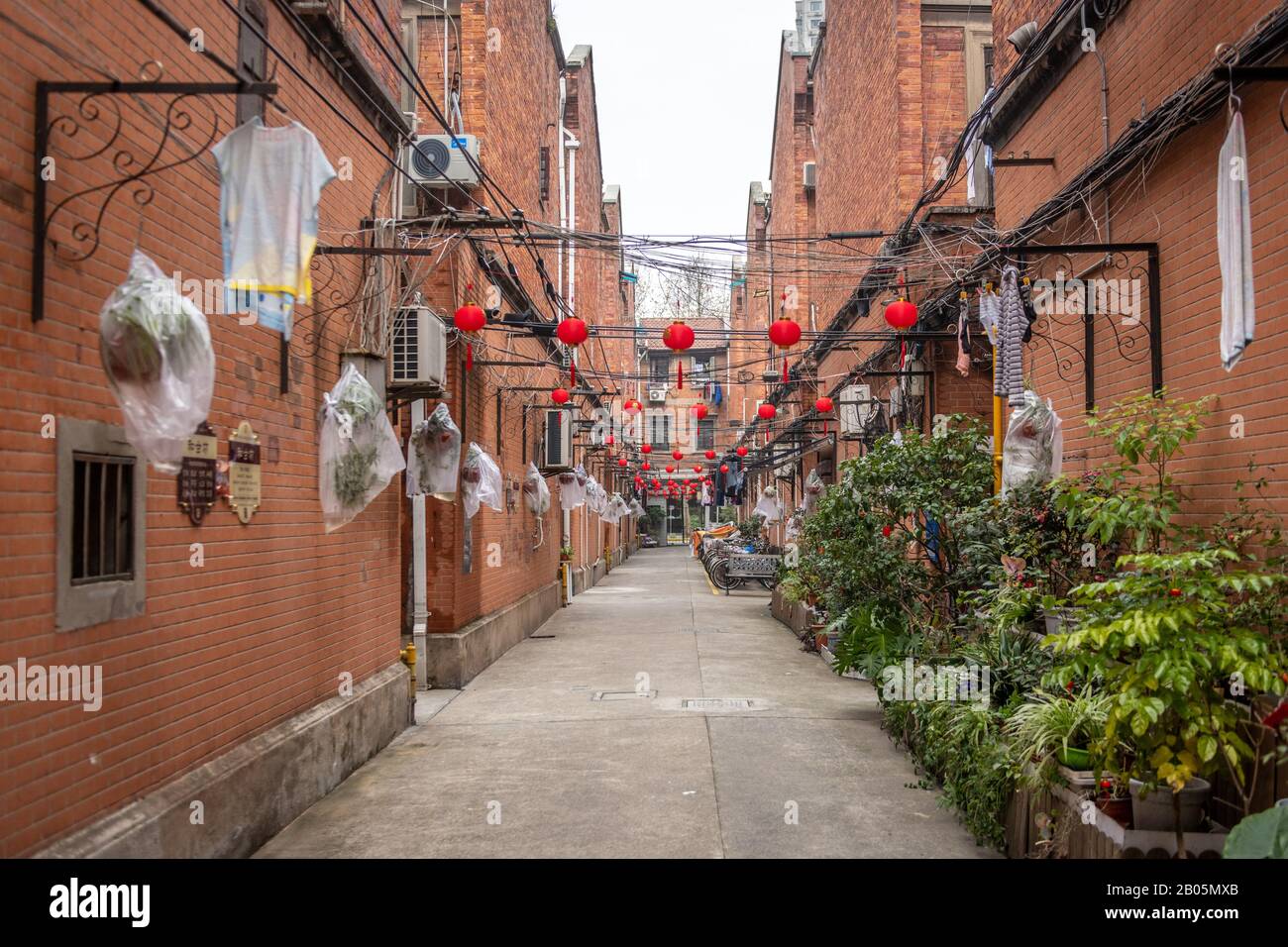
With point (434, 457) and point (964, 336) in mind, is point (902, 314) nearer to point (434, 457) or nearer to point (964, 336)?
point (964, 336)

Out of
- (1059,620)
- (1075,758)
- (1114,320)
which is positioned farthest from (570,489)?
(1075,758)

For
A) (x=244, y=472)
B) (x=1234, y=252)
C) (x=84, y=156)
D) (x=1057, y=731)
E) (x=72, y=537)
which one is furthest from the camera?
(x=244, y=472)

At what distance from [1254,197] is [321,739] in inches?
255

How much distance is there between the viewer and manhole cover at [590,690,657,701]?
33.5 ft

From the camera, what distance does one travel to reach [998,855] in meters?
5.43

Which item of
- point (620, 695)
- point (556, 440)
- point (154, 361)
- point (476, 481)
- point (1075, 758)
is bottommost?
point (620, 695)

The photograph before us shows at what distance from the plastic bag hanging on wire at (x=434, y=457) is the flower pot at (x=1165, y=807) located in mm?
6484

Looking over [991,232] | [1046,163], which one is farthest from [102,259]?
[991,232]

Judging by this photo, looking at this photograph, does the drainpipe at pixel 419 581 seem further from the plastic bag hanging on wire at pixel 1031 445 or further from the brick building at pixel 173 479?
the plastic bag hanging on wire at pixel 1031 445

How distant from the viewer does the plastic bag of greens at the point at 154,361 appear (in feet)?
11.8

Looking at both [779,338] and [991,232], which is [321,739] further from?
[991,232]

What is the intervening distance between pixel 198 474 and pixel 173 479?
0.24 m

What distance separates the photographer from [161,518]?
4.73 m

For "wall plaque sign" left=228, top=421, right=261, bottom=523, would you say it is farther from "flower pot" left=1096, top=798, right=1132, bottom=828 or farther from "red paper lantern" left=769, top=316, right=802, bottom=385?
"red paper lantern" left=769, top=316, right=802, bottom=385
